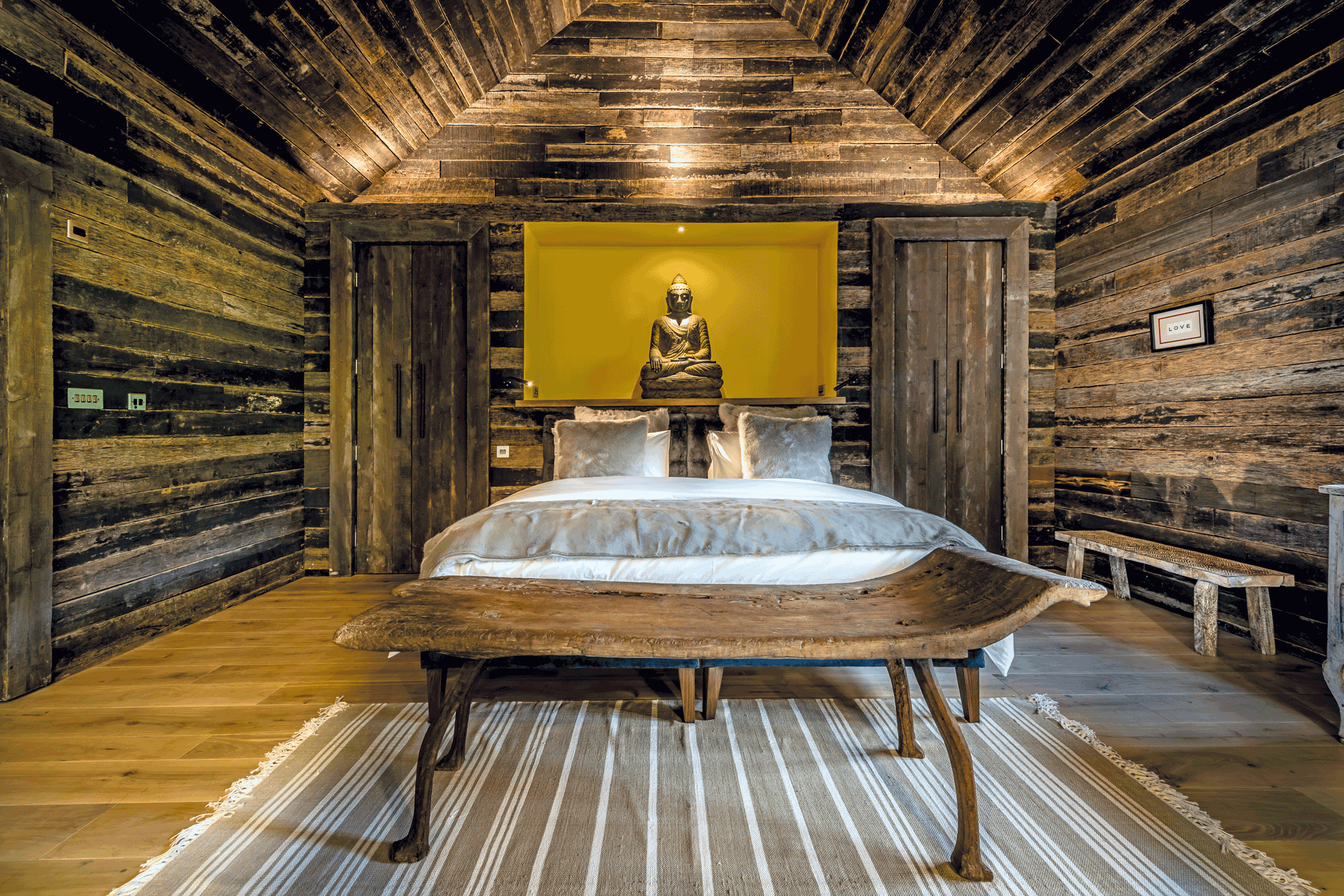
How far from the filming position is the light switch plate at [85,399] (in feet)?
7.04

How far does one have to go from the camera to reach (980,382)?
362 cm

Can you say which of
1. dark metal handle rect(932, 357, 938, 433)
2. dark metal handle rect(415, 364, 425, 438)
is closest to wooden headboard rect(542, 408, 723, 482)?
dark metal handle rect(415, 364, 425, 438)

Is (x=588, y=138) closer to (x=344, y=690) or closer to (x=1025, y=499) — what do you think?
(x=344, y=690)

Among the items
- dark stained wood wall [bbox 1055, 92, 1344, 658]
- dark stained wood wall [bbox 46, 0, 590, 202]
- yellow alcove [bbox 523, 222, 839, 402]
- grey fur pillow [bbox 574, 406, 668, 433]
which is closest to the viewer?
dark stained wood wall [bbox 1055, 92, 1344, 658]

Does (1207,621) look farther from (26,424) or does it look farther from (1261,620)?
(26,424)

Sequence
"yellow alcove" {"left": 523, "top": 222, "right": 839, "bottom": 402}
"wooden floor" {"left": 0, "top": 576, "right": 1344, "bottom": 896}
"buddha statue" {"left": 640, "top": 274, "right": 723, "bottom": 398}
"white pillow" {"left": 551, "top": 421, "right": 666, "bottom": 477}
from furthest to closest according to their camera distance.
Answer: "yellow alcove" {"left": 523, "top": 222, "right": 839, "bottom": 402}
"buddha statue" {"left": 640, "top": 274, "right": 723, "bottom": 398}
"white pillow" {"left": 551, "top": 421, "right": 666, "bottom": 477}
"wooden floor" {"left": 0, "top": 576, "right": 1344, "bottom": 896}

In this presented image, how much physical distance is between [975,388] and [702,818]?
10.8 ft

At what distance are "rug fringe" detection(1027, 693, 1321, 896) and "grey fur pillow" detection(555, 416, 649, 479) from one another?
2129 mm

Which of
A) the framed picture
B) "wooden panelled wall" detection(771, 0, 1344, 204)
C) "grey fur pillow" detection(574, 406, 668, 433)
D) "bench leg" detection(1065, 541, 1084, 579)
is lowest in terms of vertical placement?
"bench leg" detection(1065, 541, 1084, 579)

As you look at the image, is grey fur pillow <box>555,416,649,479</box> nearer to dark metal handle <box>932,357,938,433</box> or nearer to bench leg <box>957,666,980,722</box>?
bench leg <box>957,666,980,722</box>

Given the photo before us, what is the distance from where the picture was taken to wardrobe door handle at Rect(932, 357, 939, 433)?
3.63m

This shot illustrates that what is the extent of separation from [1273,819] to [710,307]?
3.67 metres

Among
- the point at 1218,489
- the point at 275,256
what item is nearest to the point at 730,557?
the point at 1218,489

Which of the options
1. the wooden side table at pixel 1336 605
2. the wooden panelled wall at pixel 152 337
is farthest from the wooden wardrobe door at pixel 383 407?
the wooden side table at pixel 1336 605
